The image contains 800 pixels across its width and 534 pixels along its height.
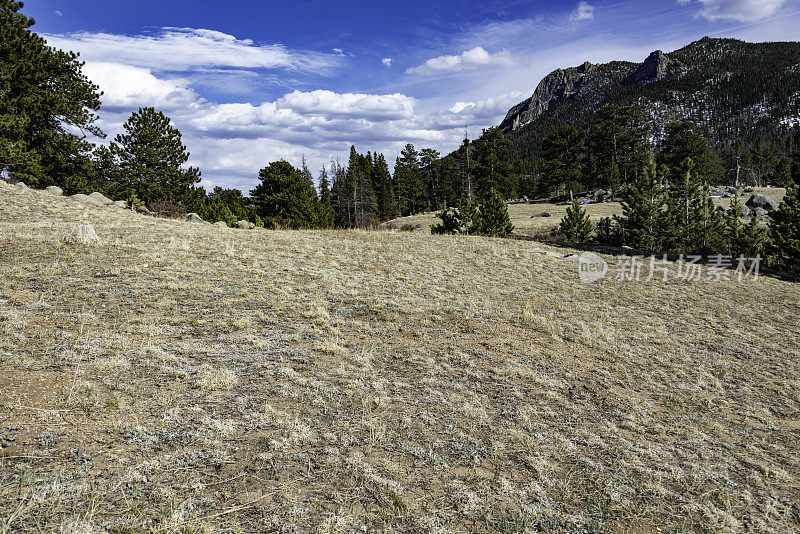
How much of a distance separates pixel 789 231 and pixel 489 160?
42184 millimetres

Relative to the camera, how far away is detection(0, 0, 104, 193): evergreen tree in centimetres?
2403

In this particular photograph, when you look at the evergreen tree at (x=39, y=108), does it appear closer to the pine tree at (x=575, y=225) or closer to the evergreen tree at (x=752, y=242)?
the pine tree at (x=575, y=225)

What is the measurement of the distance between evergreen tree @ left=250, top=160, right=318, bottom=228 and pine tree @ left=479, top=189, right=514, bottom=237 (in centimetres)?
2077

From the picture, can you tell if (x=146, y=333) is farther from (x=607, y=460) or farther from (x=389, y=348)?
(x=607, y=460)

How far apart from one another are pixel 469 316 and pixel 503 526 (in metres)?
7.75

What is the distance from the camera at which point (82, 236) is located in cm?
1338

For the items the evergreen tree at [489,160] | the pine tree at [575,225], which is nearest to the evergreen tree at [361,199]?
the evergreen tree at [489,160]

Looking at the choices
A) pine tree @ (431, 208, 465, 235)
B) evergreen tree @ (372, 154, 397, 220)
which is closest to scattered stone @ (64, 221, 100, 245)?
pine tree @ (431, 208, 465, 235)

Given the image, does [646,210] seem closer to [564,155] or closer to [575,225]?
[575,225]

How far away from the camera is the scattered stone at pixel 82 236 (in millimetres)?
13133

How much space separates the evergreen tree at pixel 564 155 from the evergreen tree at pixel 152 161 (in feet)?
180

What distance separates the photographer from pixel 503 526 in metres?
3.92

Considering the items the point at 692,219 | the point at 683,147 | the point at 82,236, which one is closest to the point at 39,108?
the point at 82,236

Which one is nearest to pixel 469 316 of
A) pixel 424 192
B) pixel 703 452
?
pixel 703 452
